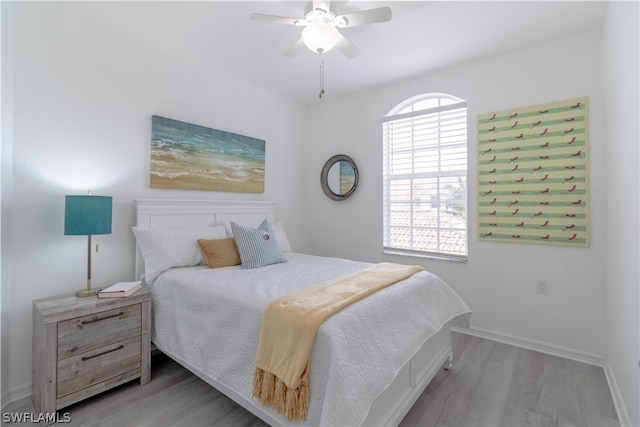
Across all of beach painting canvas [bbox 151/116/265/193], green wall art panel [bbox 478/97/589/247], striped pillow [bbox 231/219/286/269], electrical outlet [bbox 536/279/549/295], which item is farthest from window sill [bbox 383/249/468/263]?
beach painting canvas [bbox 151/116/265/193]

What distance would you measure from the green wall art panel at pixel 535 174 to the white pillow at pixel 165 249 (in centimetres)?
259

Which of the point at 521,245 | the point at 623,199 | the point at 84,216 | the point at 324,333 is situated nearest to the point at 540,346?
the point at 521,245

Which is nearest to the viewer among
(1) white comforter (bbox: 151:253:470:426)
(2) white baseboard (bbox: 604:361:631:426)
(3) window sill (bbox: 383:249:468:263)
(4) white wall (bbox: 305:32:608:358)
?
(1) white comforter (bbox: 151:253:470:426)

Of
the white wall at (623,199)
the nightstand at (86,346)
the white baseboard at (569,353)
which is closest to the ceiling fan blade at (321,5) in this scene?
the white wall at (623,199)

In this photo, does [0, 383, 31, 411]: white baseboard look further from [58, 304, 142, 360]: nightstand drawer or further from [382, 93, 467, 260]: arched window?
[382, 93, 467, 260]: arched window

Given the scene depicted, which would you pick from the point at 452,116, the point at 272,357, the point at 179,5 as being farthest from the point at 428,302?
the point at 179,5

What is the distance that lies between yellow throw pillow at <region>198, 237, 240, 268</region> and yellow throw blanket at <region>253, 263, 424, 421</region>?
1002 millimetres

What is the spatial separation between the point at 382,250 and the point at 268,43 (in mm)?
2382

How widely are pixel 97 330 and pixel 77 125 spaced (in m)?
1.44

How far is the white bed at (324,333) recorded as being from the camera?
1.29m

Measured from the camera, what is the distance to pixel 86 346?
1.82 m

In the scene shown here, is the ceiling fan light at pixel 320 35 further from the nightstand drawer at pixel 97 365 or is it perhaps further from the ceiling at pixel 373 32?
the nightstand drawer at pixel 97 365

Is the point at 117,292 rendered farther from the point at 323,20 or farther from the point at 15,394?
the point at 323,20

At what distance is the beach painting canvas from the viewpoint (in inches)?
105
